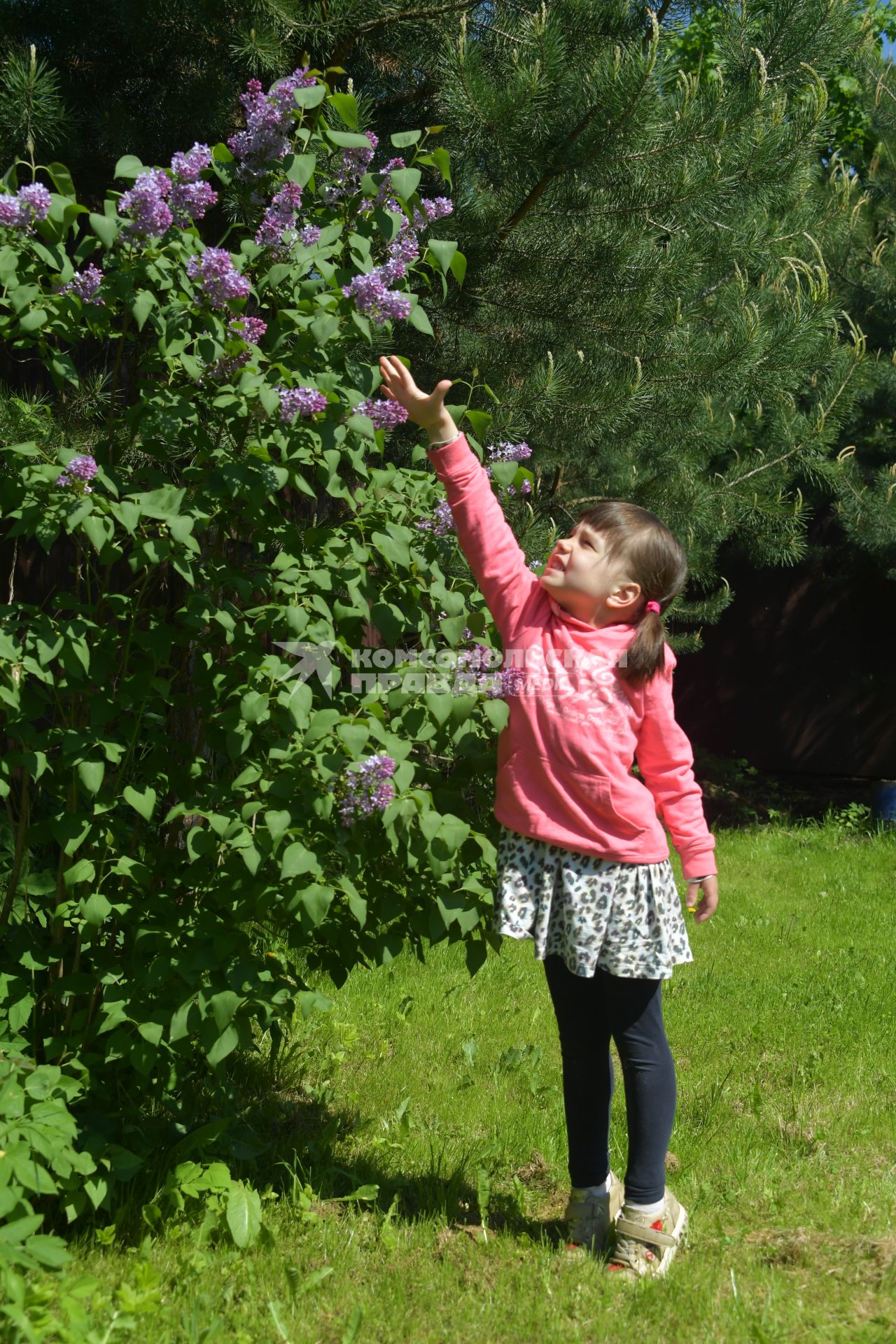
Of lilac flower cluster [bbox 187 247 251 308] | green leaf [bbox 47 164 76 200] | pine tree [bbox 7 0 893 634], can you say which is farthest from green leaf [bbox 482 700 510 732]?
pine tree [bbox 7 0 893 634]

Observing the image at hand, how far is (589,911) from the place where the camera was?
6.81 feet

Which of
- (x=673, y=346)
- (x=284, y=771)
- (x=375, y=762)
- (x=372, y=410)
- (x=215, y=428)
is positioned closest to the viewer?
(x=375, y=762)

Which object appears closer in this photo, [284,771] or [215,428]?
[284,771]

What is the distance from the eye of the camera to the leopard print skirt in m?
2.07

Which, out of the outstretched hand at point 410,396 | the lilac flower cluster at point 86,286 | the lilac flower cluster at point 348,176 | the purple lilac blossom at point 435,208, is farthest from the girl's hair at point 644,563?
the lilac flower cluster at point 86,286

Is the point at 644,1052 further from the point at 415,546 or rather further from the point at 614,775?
the point at 415,546

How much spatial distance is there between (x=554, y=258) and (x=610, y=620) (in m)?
2.04

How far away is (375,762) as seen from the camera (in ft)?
5.90

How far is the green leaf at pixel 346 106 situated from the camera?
1.96 m

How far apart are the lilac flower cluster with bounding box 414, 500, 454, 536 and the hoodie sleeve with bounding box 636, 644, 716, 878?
0.47 metres

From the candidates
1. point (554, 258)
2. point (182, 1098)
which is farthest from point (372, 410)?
point (554, 258)

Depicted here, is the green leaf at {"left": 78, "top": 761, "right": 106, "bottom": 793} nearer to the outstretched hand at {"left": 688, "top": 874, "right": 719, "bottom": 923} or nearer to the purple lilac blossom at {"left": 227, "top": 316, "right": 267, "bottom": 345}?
the purple lilac blossom at {"left": 227, "top": 316, "right": 267, "bottom": 345}

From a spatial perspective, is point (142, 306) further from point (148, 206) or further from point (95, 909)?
point (95, 909)

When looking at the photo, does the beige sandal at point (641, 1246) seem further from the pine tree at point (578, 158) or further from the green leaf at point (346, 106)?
the pine tree at point (578, 158)
